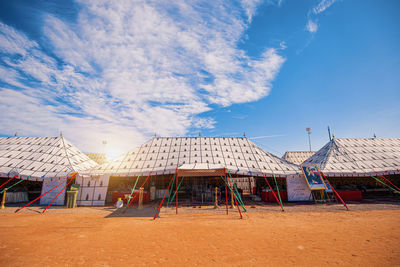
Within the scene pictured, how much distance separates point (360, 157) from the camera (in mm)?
16875

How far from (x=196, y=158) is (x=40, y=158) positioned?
1369 cm

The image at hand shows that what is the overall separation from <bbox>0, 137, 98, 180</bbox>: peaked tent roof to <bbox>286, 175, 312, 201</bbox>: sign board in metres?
17.9

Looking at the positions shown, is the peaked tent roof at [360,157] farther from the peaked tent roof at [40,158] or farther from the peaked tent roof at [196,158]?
the peaked tent roof at [40,158]

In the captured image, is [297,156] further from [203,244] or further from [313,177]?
[203,244]

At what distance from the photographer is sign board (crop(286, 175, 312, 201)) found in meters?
15.4

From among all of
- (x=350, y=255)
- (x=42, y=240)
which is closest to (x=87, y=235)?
(x=42, y=240)

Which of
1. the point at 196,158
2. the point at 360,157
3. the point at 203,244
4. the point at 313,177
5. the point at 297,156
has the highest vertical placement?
the point at 297,156

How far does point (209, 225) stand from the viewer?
7.74 metres

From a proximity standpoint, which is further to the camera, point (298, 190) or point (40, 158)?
point (40, 158)

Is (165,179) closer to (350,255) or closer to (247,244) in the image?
(247,244)

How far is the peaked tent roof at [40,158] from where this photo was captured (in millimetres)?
14305

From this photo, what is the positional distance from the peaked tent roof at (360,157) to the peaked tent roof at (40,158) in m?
21.8

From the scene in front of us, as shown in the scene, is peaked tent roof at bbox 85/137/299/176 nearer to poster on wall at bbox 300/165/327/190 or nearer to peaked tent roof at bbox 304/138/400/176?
poster on wall at bbox 300/165/327/190

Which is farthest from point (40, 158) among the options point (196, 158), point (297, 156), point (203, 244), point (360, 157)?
point (297, 156)
